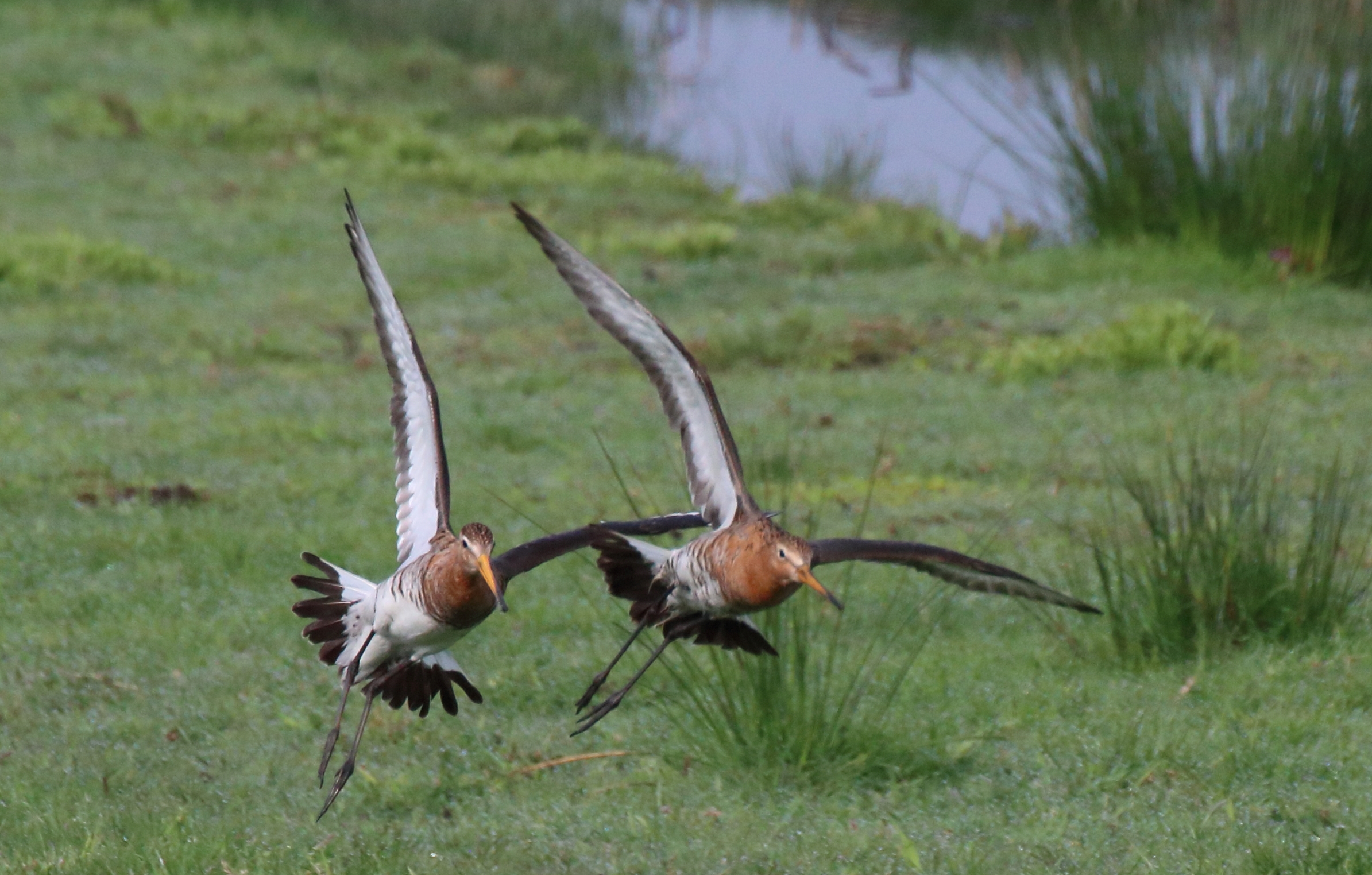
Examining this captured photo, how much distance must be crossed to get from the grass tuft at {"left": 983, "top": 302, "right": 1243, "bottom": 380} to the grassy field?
36mm

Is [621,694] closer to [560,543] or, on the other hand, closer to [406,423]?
[560,543]

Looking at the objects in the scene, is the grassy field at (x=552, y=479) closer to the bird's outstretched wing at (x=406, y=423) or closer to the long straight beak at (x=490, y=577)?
the bird's outstretched wing at (x=406, y=423)

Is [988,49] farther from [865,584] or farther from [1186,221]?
[865,584]

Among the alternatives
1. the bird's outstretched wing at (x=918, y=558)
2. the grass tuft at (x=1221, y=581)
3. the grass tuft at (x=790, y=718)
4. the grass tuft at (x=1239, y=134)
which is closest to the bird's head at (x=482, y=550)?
the bird's outstretched wing at (x=918, y=558)

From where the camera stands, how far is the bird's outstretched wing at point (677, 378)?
4324 mm

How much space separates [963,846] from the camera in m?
5.43

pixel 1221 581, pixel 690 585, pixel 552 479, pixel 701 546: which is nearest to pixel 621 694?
pixel 690 585

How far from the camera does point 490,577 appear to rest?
3.92m

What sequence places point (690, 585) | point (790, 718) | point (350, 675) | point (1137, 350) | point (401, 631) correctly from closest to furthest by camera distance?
point (401, 631), point (690, 585), point (350, 675), point (790, 718), point (1137, 350)

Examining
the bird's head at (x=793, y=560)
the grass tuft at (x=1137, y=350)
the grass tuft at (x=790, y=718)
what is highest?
the bird's head at (x=793, y=560)

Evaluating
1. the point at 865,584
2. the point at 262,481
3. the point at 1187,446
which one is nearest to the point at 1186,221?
the point at 1187,446

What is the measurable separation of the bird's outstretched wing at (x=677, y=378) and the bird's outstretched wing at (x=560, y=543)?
0.36 ft

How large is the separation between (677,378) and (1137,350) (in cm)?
768

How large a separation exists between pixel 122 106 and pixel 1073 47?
10100 mm
